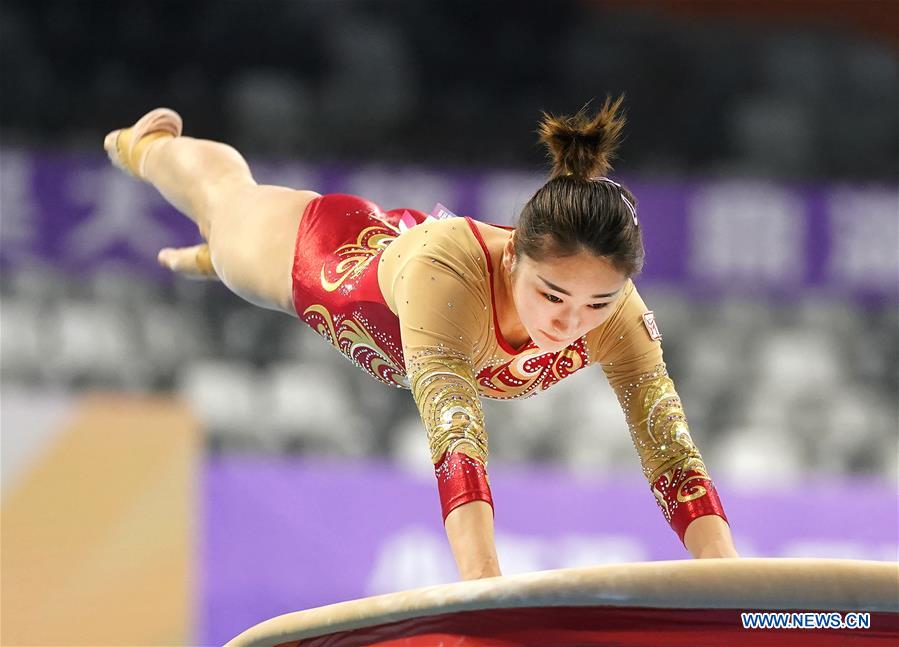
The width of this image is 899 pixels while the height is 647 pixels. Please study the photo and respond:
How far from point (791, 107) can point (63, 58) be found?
9.13ft

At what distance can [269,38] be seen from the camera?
15.4 feet

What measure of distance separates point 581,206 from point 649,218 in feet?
8.31

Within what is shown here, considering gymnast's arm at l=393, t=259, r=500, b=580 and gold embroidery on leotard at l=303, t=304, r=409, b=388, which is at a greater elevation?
gold embroidery on leotard at l=303, t=304, r=409, b=388

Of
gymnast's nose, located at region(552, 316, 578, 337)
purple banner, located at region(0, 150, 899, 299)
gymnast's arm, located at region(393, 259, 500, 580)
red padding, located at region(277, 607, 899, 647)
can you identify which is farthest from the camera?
purple banner, located at region(0, 150, 899, 299)

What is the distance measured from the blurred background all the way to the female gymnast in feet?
2.72

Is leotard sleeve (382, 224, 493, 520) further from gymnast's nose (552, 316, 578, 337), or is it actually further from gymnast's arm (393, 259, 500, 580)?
gymnast's nose (552, 316, 578, 337)

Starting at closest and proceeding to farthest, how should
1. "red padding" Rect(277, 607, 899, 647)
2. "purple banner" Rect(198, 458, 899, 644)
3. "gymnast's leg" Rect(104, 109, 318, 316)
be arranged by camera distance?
"red padding" Rect(277, 607, 899, 647)
"gymnast's leg" Rect(104, 109, 318, 316)
"purple banner" Rect(198, 458, 899, 644)

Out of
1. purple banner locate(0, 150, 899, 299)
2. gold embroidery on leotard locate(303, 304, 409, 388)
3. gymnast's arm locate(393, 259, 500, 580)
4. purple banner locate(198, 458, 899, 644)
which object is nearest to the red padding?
gymnast's arm locate(393, 259, 500, 580)

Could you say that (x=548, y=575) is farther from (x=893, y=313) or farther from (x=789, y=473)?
(x=893, y=313)

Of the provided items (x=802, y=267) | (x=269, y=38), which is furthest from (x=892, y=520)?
(x=269, y=38)

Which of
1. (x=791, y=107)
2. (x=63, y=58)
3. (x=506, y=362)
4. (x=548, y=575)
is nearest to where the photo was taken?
(x=548, y=575)

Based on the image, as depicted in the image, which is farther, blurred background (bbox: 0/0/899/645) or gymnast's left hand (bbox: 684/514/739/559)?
blurred background (bbox: 0/0/899/645)

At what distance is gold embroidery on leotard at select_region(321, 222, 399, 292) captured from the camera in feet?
6.22

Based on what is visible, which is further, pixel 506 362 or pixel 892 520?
pixel 892 520
